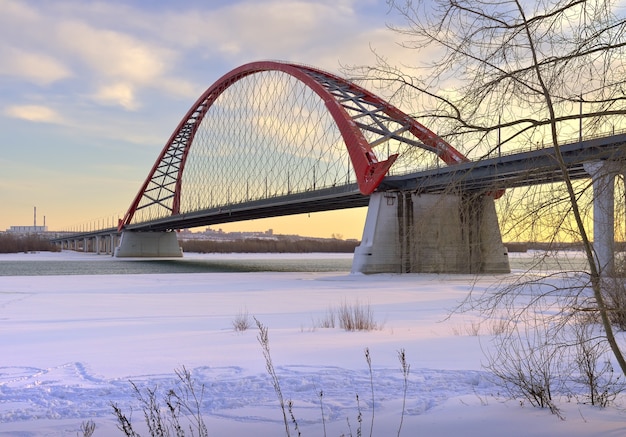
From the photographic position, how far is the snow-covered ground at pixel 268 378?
508 centimetres

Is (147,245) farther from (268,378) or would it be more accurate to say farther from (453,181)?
(453,181)

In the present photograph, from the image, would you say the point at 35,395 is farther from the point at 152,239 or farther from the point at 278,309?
the point at 152,239

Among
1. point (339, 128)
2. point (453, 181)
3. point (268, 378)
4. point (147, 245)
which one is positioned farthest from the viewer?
point (147, 245)

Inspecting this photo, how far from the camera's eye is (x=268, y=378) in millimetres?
6855

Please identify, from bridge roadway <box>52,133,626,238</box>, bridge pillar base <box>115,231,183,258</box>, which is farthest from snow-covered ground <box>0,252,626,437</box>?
bridge pillar base <box>115,231,183,258</box>

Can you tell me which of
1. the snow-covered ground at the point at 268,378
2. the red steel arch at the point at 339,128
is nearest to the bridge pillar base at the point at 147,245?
the red steel arch at the point at 339,128

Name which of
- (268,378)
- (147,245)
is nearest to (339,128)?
(268,378)

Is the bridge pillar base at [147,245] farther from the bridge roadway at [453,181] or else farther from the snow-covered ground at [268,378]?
the snow-covered ground at [268,378]

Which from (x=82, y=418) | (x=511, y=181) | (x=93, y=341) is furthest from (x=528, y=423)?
(x=93, y=341)

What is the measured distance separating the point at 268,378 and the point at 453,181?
11.9ft

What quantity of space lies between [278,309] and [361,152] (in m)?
25.8

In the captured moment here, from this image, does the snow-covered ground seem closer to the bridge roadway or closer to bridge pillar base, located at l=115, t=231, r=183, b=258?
the bridge roadway

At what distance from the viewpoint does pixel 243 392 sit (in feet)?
20.6

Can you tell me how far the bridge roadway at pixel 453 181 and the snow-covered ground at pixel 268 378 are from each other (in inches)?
75.7
